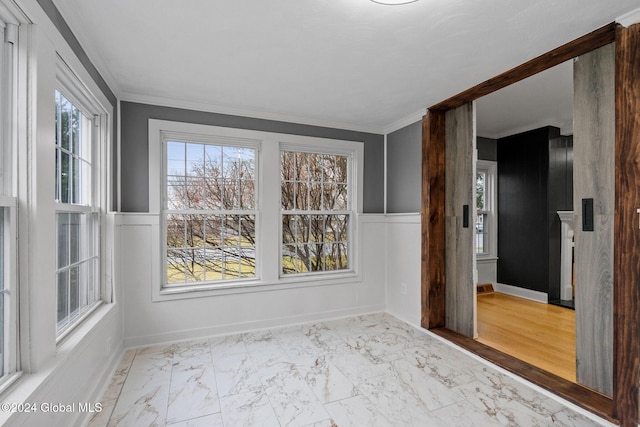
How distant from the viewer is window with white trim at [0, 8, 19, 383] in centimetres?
128

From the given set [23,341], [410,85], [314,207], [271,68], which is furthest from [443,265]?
[23,341]

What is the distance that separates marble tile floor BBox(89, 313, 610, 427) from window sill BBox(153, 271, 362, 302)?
462mm

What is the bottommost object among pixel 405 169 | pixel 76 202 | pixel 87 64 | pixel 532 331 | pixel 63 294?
pixel 532 331

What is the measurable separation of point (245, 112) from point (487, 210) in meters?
4.12

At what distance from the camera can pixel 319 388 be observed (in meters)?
2.18

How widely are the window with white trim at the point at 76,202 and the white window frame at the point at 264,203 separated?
52 centimetres

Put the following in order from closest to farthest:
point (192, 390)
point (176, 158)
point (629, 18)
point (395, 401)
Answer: point (629, 18)
point (395, 401)
point (192, 390)
point (176, 158)

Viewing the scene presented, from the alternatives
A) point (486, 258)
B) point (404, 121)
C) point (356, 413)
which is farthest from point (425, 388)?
point (486, 258)

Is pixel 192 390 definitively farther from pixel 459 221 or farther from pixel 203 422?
pixel 459 221

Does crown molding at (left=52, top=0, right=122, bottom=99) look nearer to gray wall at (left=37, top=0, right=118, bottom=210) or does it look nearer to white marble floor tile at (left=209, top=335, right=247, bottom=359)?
gray wall at (left=37, top=0, right=118, bottom=210)

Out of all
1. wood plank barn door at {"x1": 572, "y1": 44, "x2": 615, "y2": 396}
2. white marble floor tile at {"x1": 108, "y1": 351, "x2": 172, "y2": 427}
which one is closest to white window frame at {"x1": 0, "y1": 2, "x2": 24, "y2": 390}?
white marble floor tile at {"x1": 108, "y1": 351, "x2": 172, "y2": 427}

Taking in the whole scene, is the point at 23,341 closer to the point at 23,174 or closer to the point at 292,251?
the point at 23,174

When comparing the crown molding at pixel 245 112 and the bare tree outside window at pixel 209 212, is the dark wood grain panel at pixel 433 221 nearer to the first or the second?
the crown molding at pixel 245 112

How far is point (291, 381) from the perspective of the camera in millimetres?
2271
